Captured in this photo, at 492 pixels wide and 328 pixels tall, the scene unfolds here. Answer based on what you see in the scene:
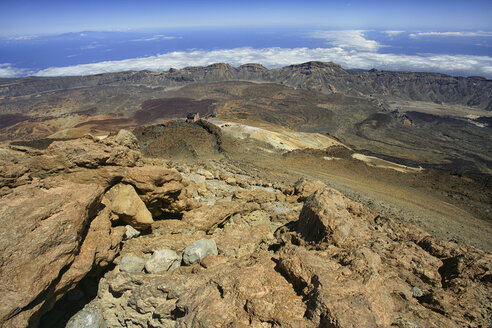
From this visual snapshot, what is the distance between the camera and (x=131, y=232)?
6285 millimetres

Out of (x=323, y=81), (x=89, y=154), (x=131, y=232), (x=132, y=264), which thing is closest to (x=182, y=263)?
(x=132, y=264)

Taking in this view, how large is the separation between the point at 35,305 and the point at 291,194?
8.78m

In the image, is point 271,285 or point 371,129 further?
point 371,129

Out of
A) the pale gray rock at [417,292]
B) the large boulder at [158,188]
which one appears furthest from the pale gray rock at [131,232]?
the pale gray rock at [417,292]

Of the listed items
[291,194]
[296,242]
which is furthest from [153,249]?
[291,194]

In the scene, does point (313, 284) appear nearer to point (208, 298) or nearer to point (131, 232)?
point (208, 298)

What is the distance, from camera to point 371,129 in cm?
6088

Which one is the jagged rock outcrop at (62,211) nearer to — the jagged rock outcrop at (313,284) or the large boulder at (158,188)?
the large boulder at (158,188)

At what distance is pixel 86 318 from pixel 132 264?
1.14 meters

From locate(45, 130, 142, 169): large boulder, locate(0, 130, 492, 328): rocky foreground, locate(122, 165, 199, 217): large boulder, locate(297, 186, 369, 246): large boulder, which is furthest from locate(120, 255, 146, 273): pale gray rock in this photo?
locate(297, 186, 369, 246): large boulder

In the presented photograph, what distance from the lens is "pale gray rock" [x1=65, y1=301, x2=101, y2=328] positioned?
4293 millimetres

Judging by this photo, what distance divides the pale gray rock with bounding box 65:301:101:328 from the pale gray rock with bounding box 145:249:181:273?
108 centimetres

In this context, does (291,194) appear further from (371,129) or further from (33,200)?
(371,129)

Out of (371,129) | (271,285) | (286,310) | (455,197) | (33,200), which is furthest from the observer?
(371,129)
